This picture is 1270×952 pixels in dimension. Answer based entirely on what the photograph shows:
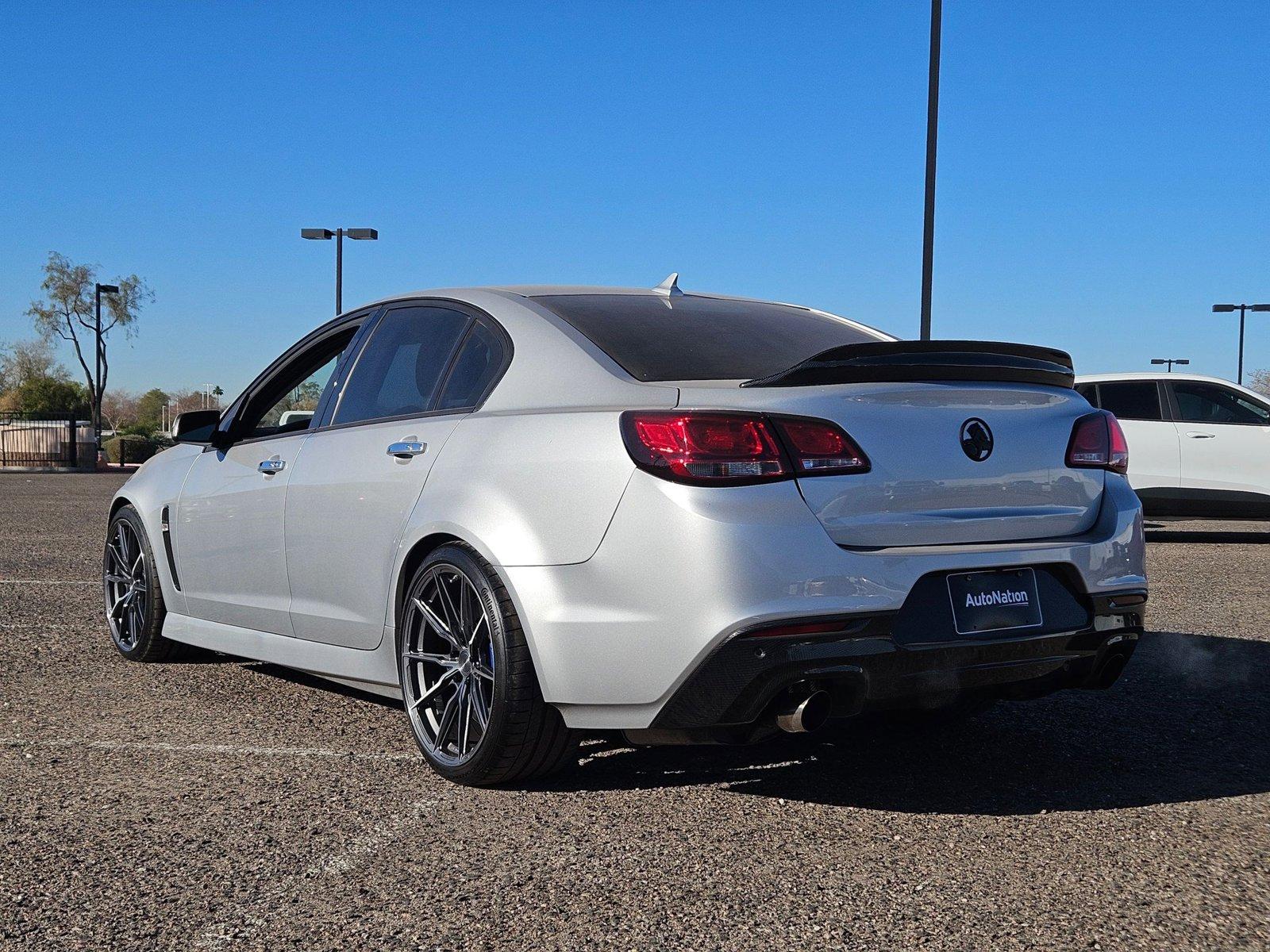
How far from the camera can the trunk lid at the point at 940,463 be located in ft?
11.6

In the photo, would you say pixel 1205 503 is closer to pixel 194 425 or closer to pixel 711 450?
pixel 194 425

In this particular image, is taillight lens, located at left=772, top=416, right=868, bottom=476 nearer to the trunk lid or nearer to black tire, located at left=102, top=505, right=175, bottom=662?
the trunk lid

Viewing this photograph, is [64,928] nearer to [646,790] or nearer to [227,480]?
[646,790]

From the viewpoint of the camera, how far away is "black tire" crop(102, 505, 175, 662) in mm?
6059

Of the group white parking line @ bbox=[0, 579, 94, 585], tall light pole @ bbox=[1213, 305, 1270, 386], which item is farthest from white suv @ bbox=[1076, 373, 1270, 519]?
tall light pole @ bbox=[1213, 305, 1270, 386]

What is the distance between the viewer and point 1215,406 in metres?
14.0

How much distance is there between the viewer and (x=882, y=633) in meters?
3.47

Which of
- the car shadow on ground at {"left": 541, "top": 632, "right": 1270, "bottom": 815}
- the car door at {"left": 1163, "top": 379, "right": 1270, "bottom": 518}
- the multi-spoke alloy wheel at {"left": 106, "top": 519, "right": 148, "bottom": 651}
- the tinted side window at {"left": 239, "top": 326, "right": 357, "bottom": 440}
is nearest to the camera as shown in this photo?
the car shadow on ground at {"left": 541, "top": 632, "right": 1270, "bottom": 815}

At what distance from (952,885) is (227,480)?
3.45m

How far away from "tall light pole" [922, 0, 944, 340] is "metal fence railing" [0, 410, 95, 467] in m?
32.4

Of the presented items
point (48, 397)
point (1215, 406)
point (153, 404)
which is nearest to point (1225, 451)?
point (1215, 406)

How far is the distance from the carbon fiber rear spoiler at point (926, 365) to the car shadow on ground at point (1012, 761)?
1198 millimetres

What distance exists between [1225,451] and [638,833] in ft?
39.3

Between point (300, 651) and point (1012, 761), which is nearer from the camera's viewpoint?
point (1012, 761)
